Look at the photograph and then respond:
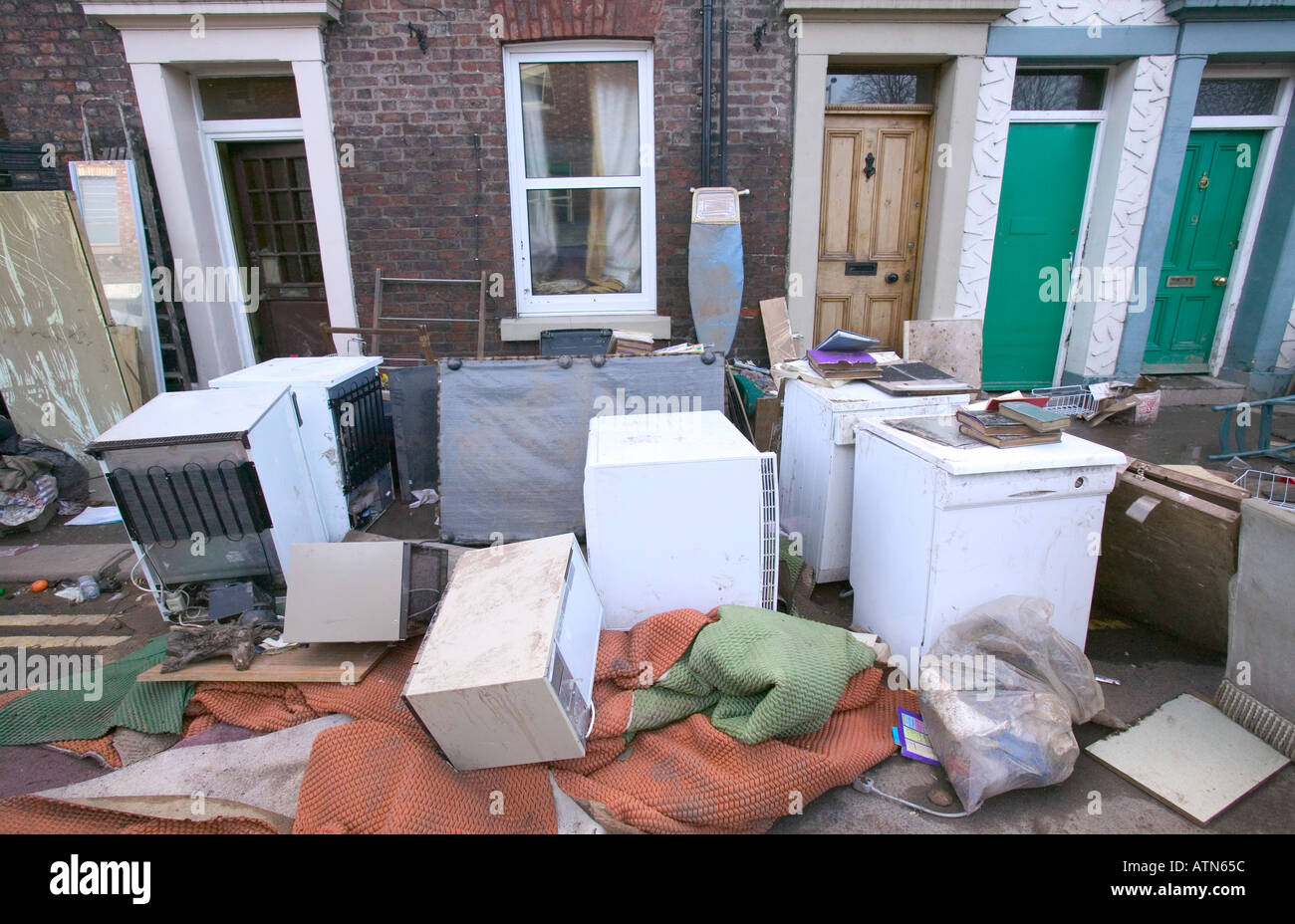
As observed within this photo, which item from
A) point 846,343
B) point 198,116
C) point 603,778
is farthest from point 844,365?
point 198,116

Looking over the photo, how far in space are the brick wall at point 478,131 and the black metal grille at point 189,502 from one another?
116 inches

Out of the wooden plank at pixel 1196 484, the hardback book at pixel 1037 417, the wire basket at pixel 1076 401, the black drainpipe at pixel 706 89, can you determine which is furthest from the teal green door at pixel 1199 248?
the hardback book at pixel 1037 417

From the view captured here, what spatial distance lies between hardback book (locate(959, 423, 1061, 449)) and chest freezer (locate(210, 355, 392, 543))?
3.29 metres

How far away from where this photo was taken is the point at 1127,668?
2842 millimetres

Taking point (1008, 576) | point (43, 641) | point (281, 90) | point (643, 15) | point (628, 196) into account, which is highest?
point (643, 15)

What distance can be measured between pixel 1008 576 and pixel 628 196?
4398 millimetres

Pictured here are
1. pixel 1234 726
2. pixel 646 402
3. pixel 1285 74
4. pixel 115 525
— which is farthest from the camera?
pixel 1285 74

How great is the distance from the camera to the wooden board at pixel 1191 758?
2.18m

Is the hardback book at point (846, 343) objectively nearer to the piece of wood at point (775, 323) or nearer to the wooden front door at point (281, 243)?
the piece of wood at point (775, 323)

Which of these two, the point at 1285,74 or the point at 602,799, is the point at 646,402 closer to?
the point at 602,799

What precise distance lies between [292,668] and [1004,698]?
273 cm

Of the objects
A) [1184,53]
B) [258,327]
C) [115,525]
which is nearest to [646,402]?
[115,525]

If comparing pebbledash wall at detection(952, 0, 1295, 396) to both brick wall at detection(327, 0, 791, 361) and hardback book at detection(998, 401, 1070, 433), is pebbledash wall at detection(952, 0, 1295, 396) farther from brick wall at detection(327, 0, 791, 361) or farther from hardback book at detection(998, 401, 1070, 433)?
hardback book at detection(998, 401, 1070, 433)

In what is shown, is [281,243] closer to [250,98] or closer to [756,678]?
[250,98]
